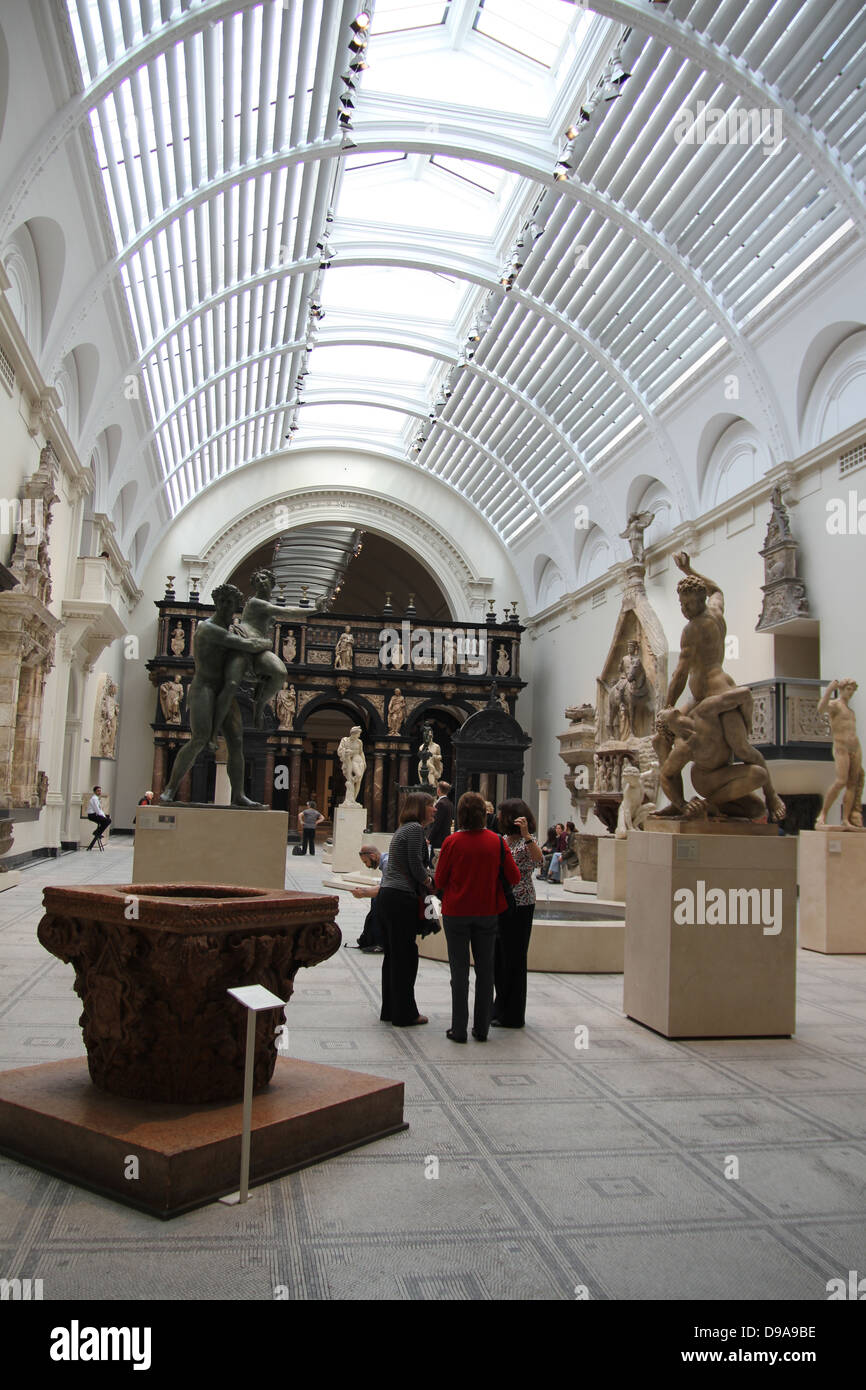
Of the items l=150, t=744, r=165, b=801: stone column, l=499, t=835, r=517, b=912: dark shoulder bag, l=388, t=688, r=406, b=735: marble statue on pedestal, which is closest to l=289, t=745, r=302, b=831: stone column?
l=388, t=688, r=406, b=735: marble statue on pedestal

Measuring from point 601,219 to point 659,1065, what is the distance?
1547cm

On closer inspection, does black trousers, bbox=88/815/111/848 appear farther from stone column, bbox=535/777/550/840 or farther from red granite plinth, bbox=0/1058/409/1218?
red granite plinth, bbox=0/1058/409/1218

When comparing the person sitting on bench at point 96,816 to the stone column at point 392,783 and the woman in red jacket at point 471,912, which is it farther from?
the woman in red jacket at point 471,912

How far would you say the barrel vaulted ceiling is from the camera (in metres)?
12.0

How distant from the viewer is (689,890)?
18.9 feet

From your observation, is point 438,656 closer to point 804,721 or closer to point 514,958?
point 804,721

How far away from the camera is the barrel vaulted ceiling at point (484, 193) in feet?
39.5

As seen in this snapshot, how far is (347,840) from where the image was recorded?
55.5 ft

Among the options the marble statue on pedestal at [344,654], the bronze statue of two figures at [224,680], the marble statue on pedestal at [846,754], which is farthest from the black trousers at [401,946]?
the marble statue on pedestal at [344,654]

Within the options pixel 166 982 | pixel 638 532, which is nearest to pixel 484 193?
pixel 638 532

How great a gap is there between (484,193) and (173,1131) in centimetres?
1884

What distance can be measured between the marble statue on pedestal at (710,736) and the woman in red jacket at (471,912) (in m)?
1.54

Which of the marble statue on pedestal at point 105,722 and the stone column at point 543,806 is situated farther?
the stone column at point 543,806

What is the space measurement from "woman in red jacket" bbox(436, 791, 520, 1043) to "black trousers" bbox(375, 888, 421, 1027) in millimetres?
304
